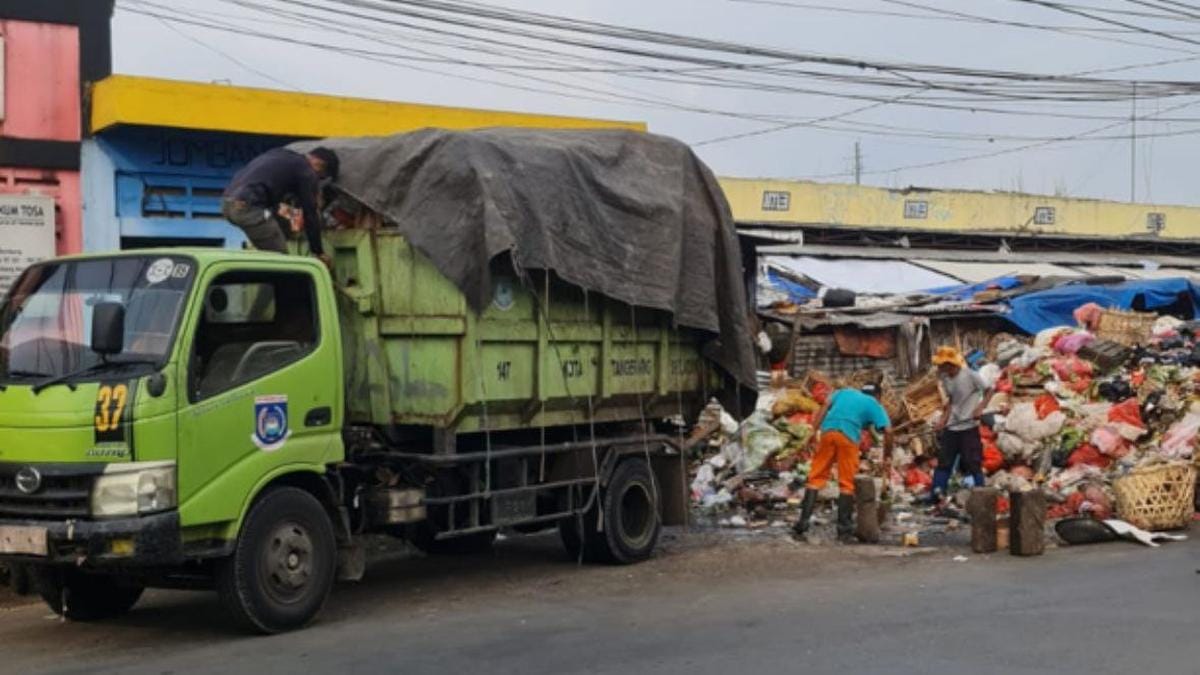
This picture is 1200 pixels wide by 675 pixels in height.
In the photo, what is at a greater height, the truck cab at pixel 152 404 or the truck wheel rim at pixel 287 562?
the truck cab at pixel 152 404

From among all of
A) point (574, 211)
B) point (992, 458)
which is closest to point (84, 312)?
point (574, 211)

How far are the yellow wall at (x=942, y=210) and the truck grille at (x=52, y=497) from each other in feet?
87.5

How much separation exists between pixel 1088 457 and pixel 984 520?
459 cm

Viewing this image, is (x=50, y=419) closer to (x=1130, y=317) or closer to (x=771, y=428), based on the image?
(x=771, y=428)

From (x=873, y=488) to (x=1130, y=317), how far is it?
471 inches

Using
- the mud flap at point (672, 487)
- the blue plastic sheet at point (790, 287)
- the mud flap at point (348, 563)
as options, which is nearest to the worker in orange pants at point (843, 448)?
A: the mud flap at point (672, 487)

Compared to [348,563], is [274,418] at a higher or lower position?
higher

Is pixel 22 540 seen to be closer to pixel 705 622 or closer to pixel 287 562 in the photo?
pixel 287 562

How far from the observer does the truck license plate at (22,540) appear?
7.16m

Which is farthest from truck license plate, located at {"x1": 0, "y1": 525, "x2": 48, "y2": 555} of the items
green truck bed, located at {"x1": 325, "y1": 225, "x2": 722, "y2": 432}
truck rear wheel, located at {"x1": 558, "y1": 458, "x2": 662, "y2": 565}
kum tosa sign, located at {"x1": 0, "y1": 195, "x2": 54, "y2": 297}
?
kum tosa sign, located at {"x1": 0, "y1": 195, "x2": 54, "y2": 297}

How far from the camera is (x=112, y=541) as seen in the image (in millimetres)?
7129

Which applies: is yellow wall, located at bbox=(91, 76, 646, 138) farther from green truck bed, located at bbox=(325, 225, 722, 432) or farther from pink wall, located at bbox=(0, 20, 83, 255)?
green truck bed, located at bbox=(325, 225, 722, 432)

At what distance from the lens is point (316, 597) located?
8.05 m

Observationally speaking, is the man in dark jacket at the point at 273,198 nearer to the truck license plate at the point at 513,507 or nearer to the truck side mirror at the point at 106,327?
the truck side mirror at the point at 106,327
